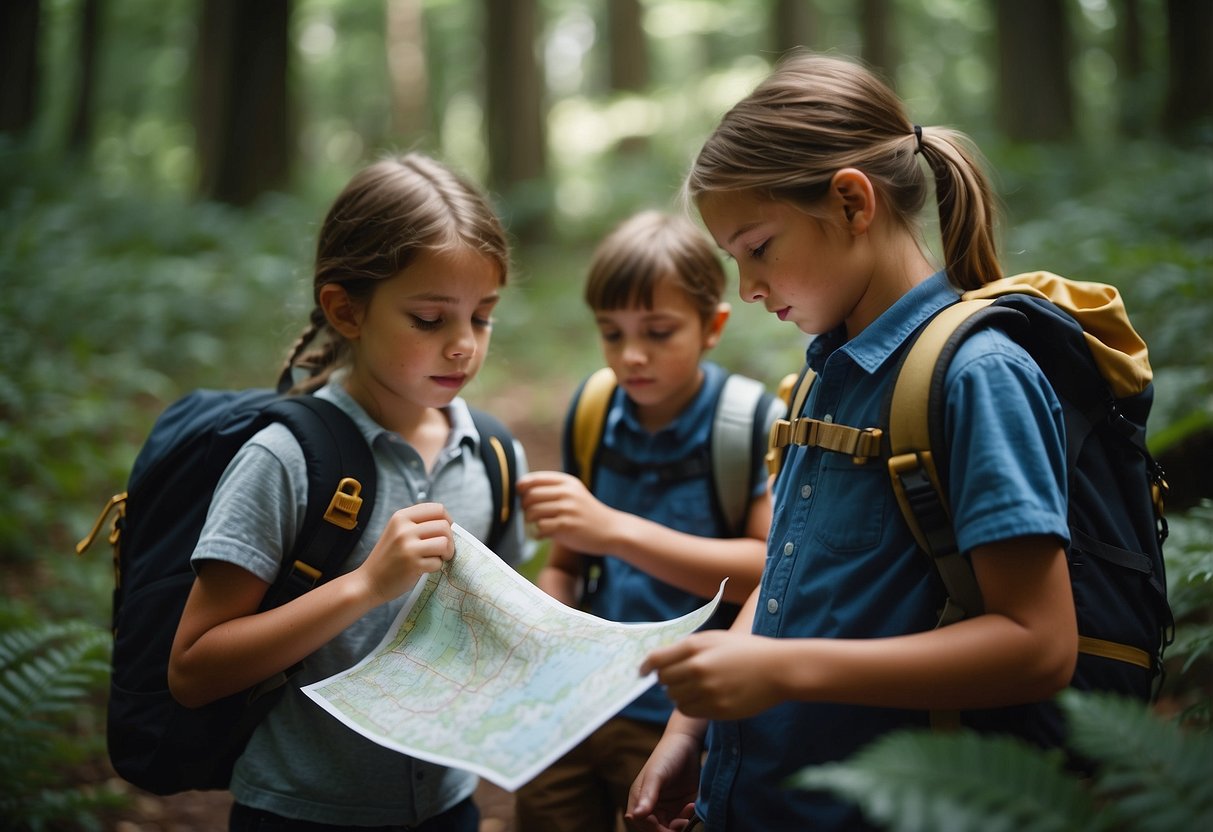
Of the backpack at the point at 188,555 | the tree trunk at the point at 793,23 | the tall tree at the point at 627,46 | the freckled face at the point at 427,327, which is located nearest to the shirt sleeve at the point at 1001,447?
the freckled face at the point at 427,327

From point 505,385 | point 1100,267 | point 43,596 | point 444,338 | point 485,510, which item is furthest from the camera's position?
point 505,385

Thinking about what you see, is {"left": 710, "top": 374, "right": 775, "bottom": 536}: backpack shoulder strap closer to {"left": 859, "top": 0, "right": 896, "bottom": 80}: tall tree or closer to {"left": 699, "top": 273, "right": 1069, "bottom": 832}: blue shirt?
{"left": 699, "top": 273, "right": 1069, "bottom": 832}: blue shirt

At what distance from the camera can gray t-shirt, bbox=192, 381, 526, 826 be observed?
1.78m

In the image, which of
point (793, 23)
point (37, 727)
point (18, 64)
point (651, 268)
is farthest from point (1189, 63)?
point (18, 64)

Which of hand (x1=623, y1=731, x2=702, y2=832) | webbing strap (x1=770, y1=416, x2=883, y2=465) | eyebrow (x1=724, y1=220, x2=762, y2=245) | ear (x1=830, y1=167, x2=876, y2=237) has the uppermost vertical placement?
ear (x1=830, y1=167, x2=876, y2=237)

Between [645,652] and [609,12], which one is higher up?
[609,12]

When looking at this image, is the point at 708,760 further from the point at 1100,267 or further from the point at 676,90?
the point at 676,90

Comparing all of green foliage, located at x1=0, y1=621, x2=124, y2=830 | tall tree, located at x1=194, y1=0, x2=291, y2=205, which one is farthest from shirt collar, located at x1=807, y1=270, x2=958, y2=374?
tall tree, located at x1=194, y1=0, x2=291, y2=205

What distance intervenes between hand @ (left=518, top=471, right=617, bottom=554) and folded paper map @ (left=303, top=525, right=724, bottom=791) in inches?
14.3

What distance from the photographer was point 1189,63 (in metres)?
8.85

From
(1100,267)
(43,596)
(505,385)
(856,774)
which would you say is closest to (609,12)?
(505,385)

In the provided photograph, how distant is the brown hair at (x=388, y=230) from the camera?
6.61 feet

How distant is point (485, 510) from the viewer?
2.18 metres

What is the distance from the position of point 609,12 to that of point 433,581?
14649mm
